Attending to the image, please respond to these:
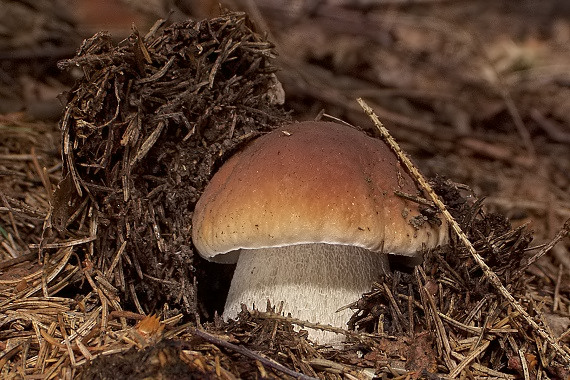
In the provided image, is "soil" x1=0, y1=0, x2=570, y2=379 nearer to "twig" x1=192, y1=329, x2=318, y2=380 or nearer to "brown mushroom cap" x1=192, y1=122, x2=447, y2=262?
"twig" x1=192, y1=329, x2=318, y2=380

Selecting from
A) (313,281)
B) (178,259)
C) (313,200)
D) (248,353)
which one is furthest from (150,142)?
(248,353)

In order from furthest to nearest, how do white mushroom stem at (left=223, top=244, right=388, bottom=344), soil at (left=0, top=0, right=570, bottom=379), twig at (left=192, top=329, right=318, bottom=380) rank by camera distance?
white mushroom stem at (left=223, top=244, right=388, bottom=344), soil at (left=0, top=0, right=570, bottom=379), twig at (left=192, top=329, right=318, bottom=380)

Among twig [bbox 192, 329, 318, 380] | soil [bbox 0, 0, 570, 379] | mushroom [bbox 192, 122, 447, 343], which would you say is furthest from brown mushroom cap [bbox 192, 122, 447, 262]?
twig [bbox 192, 329, 318, 380]

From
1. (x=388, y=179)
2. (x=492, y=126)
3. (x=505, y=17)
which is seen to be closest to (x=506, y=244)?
(x=388, y=179)

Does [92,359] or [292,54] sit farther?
[292,54]

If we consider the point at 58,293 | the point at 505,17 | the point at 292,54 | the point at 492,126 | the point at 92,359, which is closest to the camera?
the point at 92,359

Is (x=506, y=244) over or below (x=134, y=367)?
below

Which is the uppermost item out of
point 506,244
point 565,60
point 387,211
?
point 387,211

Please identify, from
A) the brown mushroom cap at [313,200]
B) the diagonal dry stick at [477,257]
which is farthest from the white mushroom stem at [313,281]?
the diagonal dry stick at [477,257]

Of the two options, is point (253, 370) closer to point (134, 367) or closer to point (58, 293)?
point (134, 367)
